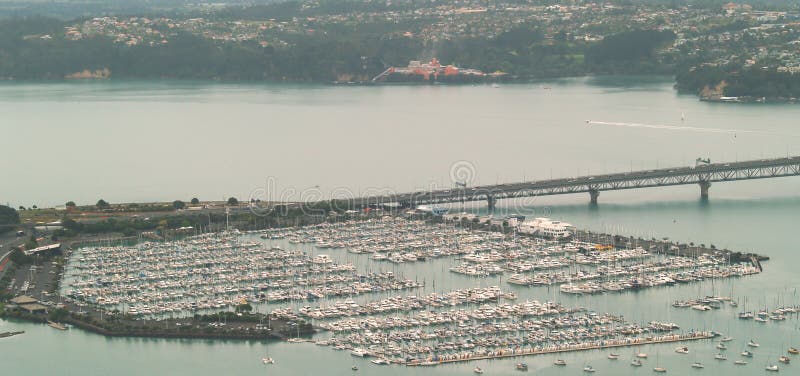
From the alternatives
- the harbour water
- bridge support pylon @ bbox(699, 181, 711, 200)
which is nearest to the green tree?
the harbour water

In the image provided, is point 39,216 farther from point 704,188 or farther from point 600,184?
point 704,188

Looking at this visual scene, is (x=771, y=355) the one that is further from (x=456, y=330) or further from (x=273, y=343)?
(x=273, y=343)

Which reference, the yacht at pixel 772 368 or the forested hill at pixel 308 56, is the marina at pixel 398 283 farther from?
the forested hill at pixel 308 56

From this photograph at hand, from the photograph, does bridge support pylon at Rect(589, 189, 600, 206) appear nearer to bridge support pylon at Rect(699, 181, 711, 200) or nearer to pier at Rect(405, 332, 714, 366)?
bridge support pylon at Rect(699, 181, 711, 200)

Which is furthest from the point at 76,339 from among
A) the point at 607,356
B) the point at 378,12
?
the point at 378,12

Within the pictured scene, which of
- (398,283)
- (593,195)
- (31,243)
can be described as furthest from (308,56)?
(398,283)

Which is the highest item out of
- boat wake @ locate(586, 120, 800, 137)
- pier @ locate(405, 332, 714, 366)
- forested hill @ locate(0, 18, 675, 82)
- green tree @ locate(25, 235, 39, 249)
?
forested hill @ locate(0, 18, 675, 82)
